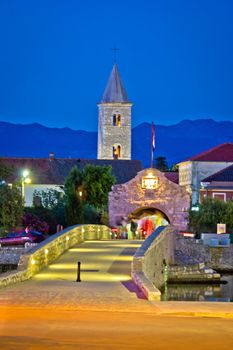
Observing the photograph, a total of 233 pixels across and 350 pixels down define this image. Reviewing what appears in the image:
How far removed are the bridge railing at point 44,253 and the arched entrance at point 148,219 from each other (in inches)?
719

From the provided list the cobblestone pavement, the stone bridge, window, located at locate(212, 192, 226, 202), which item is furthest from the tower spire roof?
the cobblestone pavement

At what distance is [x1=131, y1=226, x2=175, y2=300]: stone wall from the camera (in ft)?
75.3

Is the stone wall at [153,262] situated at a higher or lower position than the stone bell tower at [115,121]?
lower

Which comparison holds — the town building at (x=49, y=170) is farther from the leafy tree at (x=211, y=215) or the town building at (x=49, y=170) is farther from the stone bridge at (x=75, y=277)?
the stone bridge at (x=75, y=277)

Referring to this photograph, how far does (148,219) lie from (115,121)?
210 feet

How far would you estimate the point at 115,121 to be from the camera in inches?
5138

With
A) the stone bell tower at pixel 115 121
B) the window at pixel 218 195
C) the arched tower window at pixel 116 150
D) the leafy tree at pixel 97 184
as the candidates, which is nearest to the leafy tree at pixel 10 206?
the leafy tree at pixel 97 184

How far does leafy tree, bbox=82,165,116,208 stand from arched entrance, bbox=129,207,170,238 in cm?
906

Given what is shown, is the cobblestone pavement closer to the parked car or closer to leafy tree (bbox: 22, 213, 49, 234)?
the parked car

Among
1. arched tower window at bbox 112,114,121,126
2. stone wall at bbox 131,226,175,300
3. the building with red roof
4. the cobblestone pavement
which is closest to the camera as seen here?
the cobblestone pavement

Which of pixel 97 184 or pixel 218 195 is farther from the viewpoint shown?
pixel 97 184

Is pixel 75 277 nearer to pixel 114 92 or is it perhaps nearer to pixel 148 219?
pixel 148 219

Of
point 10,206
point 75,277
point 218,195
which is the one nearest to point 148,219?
point 218,195

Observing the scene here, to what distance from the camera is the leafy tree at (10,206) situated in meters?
50.9
